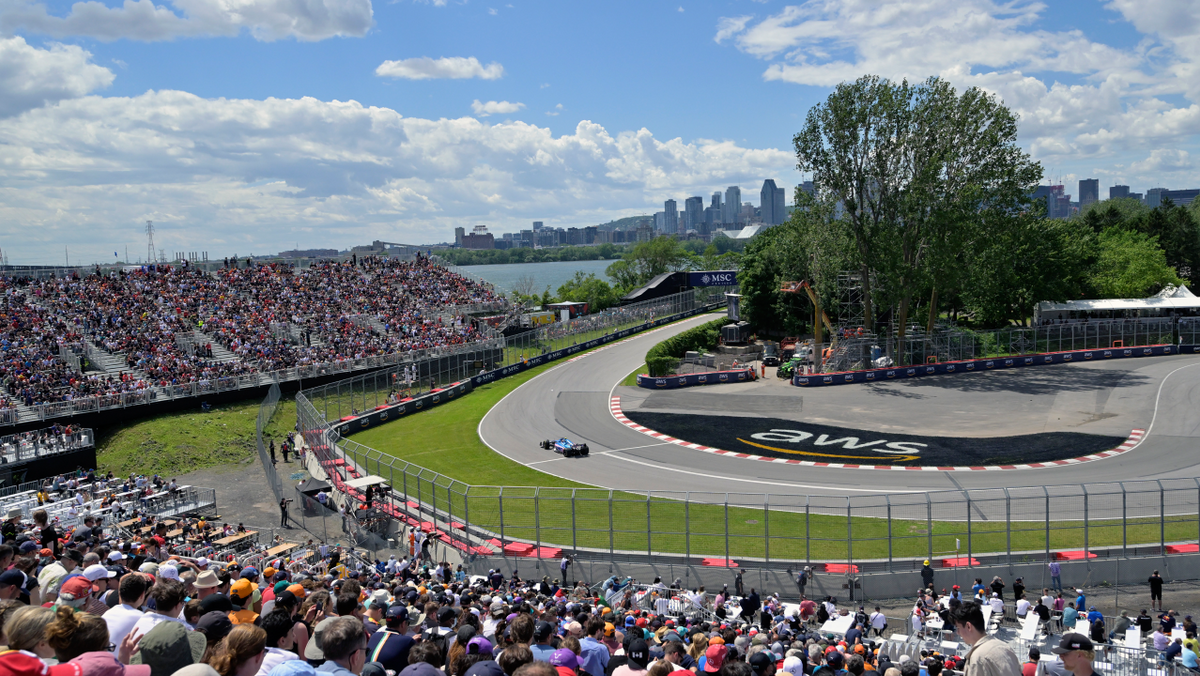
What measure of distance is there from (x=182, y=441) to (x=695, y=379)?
28.9 meters

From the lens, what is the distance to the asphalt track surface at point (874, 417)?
87.9 feet

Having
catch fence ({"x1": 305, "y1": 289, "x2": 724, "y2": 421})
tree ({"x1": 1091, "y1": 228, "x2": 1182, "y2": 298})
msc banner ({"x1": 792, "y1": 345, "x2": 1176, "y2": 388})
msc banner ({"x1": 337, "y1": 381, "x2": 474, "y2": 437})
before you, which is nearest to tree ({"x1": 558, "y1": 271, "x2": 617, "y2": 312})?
catch fence ({"x1": 305, "y1": 289, "x2": 724, "y2": 421})

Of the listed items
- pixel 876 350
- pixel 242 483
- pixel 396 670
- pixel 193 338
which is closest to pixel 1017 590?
pixel 396 670

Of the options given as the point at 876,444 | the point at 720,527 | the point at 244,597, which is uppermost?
the point at 244,597

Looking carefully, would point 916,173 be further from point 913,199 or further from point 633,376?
point 633,376

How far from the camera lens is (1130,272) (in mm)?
64375

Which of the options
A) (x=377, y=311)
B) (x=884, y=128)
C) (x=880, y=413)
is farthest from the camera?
(x=377, y=311)

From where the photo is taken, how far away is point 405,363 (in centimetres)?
4600

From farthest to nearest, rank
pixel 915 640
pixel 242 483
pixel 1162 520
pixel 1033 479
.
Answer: pixel 242 483 < pixel 1033 479 < pixel 1162 520 < pixel 915 640

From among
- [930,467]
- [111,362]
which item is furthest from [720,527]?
[111,362]

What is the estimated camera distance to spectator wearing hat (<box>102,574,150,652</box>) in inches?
256

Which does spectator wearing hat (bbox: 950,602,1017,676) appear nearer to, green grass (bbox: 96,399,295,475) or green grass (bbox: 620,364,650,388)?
green grass (bbox: 96,399,295,475)

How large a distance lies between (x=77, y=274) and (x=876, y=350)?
5560 cm

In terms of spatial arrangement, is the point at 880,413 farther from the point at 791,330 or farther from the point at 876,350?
the point at 791,330
